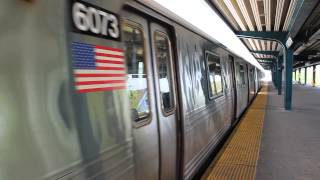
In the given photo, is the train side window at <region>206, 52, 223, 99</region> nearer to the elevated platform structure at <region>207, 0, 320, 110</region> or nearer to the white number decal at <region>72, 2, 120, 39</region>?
the elevated platform structure at <region>207, 0, 320, 110</region>

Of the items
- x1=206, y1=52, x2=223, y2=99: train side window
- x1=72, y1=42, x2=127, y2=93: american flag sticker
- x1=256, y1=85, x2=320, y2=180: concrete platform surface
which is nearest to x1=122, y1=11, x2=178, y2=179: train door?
x1=72, y1=42, x2=127, y2=93: american flag sticker

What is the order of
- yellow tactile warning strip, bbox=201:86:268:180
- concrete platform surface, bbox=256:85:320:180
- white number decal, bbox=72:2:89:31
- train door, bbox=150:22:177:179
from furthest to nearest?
concrete platform surface, bbox=256:85:320:180 < yellow tactile warning strip, bbox=201:86:268:180 < train door, bbox=150:22:177:179 < white number decal, bbox=72:2:89:31

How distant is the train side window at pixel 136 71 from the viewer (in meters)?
3.04

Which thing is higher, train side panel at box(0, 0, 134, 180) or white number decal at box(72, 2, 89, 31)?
white number decal at box(72, 2, 89, 31)

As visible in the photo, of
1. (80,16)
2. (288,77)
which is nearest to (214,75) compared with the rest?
(80,16)

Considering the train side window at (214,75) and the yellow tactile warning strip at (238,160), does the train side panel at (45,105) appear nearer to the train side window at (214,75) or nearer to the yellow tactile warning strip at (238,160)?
the yellow tactile warning strip at (238,160)

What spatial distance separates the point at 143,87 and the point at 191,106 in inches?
67.4

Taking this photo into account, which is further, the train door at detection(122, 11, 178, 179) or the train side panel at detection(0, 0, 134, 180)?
the train door at detection(122, 11, 178, 179)

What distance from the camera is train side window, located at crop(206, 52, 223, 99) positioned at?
22.0 ft

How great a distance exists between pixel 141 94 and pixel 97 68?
935 millimetres

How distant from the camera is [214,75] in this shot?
24.0 feet

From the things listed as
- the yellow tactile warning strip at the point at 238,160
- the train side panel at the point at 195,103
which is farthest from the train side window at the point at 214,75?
the yellow tactile warning strip at the point at 238,160

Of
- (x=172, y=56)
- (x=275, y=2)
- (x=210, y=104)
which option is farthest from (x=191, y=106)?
(x=275, y=2)

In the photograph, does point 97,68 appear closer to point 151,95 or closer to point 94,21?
point 94,21
